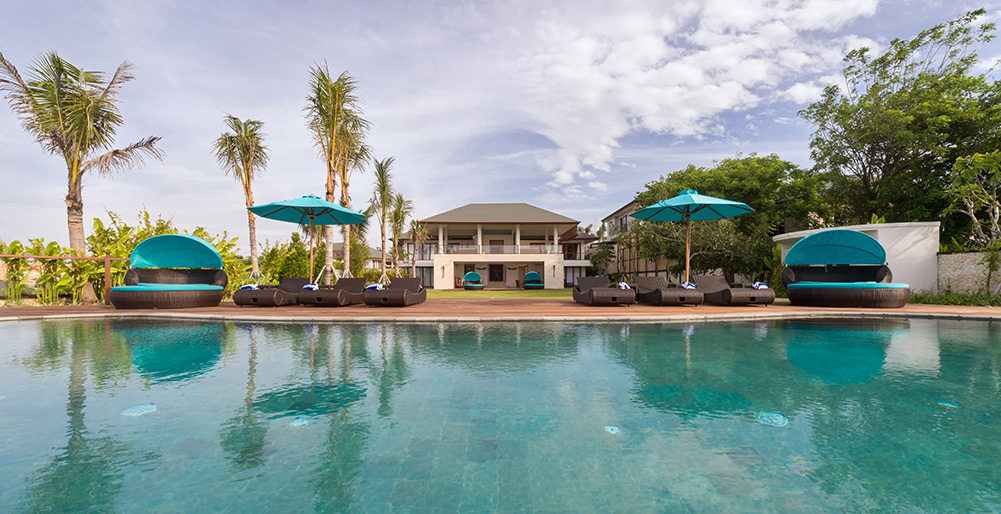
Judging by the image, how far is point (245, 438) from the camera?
283 centimetres

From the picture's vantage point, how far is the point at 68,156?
1225cm

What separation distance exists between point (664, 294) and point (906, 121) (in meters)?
17.0

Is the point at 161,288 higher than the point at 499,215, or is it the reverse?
the point at 499,215

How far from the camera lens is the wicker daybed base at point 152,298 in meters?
9.95

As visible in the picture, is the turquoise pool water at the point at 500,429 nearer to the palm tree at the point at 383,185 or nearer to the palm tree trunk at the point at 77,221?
the palm tree trunk at the point at 77,221

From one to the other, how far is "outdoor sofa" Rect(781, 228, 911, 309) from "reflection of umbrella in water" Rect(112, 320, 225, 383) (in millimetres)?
14400

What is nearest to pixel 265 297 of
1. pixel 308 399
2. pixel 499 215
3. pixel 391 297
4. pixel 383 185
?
pixel 391 297

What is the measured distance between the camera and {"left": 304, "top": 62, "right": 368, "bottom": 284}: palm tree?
13680 millimetres

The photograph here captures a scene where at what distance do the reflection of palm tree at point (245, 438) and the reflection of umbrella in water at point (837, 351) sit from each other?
5579mm

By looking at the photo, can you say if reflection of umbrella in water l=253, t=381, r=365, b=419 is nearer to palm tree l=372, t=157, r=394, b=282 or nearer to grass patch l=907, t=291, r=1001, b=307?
grass patch l=907, t=291, r=1001, b=307

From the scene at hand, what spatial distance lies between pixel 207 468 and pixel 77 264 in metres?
15.2

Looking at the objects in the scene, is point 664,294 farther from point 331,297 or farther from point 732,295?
point 331,297

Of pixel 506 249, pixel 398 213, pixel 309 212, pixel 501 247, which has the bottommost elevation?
pixel 506 249

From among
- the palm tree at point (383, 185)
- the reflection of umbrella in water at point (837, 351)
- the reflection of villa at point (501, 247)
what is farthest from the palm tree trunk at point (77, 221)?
the reflection of villa at point (501, 247)
